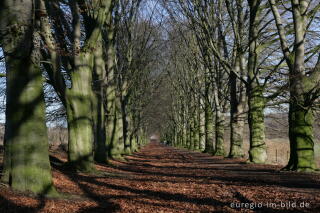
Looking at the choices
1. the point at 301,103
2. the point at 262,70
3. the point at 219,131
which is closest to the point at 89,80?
the point at 301,103

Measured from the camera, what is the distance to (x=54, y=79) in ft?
35.4

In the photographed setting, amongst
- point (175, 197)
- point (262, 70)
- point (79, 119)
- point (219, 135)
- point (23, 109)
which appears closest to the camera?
point (23, 109)

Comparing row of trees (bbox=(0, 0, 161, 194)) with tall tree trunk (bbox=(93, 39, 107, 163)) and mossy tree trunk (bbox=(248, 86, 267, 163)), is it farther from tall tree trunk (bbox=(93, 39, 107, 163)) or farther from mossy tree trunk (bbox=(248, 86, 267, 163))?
mossy tree trunk (bbox=(248, 86, 267, 163))

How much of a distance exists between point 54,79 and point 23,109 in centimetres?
443

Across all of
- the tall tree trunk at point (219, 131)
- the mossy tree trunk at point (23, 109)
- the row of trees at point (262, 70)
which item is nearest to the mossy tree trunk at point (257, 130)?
the row of trees at point (262, 70)

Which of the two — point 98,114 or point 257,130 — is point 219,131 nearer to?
point 257,130

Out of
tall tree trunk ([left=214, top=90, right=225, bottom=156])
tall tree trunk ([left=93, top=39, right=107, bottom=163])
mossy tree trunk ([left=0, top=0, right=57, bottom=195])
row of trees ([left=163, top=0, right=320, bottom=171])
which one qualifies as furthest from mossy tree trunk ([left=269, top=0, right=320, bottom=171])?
tall tree trunk ([left=214, top=90, right=225, bottom=156])

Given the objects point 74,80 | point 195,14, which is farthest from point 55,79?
point 195,14

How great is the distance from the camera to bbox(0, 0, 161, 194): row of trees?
21.4ft

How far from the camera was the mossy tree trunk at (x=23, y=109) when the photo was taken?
6445mm

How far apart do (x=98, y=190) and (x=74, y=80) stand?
15.1 ft

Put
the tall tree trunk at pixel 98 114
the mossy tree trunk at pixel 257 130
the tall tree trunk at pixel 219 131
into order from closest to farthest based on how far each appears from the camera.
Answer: the mossy tree trunk at pixel 257 130 → the tall tree trunk at pixel 98 114 → the tall tree trunk at pixel 219 131

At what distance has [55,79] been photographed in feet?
35.3

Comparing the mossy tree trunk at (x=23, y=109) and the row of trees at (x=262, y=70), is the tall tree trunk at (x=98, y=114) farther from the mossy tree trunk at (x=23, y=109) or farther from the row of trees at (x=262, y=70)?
the mossy tree trunk at (x=23, y=109)
